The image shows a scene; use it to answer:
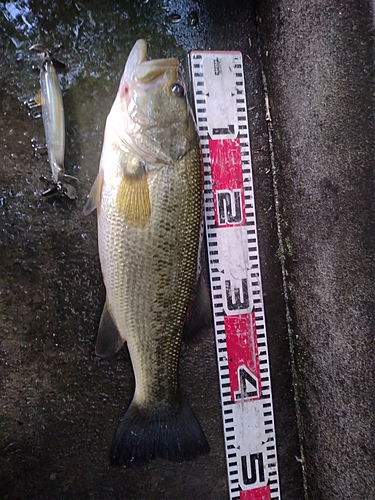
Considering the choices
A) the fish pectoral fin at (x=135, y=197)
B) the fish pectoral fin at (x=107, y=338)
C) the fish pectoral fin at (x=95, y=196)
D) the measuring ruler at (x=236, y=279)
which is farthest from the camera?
the measuring ruler at (x=236, y=279)

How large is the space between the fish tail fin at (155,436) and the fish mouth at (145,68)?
1.24 meters

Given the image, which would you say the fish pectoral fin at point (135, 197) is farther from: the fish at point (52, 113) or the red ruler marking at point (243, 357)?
the red ruler marking at point (243, 357)

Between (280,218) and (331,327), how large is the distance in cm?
54

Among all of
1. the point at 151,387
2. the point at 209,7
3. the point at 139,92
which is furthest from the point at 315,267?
the point at 209,7

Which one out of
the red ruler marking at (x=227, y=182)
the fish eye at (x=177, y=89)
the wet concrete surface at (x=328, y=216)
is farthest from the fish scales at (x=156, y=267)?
the wet concrete surface at (x=328, y=216)

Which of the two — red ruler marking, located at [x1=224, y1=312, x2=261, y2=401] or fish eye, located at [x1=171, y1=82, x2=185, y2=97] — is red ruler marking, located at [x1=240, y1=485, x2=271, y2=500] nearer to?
red ruler marking, located at [x1=224, y1=312, x2=261, y2=401]

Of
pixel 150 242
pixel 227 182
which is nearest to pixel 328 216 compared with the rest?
pixel 227 182

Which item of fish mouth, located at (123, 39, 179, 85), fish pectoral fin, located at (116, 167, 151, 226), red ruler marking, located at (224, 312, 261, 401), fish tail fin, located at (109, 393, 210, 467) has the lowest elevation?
fish tail fin, located at (109, 393, 210, 467)

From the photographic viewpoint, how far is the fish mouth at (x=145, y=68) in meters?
1.69

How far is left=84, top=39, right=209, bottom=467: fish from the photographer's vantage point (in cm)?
168

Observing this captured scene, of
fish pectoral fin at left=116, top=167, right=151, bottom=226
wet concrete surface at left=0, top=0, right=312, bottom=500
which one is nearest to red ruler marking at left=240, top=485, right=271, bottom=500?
wet concrete surface at left=0, top=0, right=312, bottom=500

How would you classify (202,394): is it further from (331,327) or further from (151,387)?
(331,327)

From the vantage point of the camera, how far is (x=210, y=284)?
6.88 ft

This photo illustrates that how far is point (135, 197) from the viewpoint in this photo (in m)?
1.67
